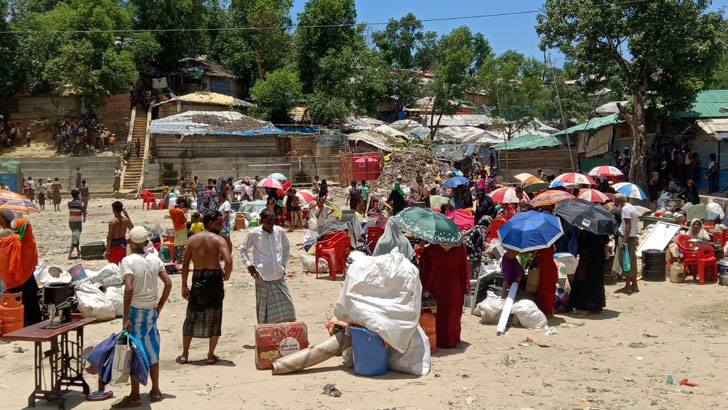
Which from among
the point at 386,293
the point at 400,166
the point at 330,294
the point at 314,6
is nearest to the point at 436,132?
the point at 314,6

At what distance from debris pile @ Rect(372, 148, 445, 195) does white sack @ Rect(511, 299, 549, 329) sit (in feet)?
68.5

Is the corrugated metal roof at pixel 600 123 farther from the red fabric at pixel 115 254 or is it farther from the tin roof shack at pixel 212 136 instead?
the red fabric at pixel 115 254

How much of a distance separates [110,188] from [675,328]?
88.4ft

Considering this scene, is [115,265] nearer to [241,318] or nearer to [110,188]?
[241,318]

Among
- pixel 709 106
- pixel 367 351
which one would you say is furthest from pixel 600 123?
pixel 367 351

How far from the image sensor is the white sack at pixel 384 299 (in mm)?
6082

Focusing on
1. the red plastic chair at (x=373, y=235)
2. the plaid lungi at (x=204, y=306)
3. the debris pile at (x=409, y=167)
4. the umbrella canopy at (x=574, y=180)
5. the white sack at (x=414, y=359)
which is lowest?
the white sack at (x=414, y=359)

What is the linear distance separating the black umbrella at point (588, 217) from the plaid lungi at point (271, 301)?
3.99 meters

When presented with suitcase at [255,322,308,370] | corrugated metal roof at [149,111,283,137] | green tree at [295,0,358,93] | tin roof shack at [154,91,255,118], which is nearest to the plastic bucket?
suitcase at [255,322,308,370]

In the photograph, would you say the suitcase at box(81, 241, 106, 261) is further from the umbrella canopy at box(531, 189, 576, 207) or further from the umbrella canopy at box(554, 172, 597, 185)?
the umbrella canopy at box(554, 172, 597, 185)

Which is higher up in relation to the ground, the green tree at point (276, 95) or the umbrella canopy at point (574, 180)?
the green tree at point (276, 95)

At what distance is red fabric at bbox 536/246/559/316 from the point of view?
8.16 meters

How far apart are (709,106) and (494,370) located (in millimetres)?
20948

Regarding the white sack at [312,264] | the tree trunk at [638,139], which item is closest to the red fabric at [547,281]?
the white sack at [312,264]
